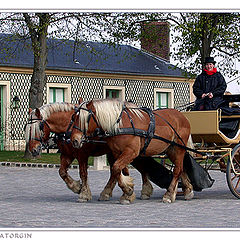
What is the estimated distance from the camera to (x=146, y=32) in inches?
1001

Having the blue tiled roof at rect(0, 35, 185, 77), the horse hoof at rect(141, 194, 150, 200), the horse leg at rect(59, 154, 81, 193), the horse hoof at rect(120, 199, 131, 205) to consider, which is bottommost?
the horse hoof at rect(141, 194, 150, 200)

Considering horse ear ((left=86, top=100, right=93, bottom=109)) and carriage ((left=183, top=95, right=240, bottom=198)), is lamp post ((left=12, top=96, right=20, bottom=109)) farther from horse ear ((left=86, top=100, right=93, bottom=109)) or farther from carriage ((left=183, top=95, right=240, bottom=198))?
horse ear ((left=86, top=100, right=93, bottom=109))

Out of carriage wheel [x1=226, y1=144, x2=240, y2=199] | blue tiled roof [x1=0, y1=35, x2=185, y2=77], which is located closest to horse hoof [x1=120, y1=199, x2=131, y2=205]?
carriage wheel [x1=226, y1=144, x2=240, y2=199]

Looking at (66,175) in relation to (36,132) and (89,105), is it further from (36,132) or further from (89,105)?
(89,105)

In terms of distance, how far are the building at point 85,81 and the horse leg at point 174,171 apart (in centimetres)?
1763

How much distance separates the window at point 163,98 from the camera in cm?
3769

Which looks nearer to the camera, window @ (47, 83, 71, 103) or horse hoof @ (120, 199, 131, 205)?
horse hoof @ (120, 199, 131, 205)

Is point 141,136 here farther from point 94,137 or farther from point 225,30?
point 225,30

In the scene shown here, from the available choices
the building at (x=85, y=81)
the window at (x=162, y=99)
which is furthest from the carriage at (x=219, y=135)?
the window at (x=162, y=99)

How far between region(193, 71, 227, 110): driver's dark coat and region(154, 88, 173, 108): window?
82.5ft

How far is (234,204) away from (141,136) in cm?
183

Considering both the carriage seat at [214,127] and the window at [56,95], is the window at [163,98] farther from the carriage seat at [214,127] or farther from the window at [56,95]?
the carriage seat at [214,127]

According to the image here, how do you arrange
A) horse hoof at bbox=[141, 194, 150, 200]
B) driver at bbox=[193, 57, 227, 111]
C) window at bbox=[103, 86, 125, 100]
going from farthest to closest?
window at bbox=[103, 86, 125, 100], driver at bbox=[193, 57, 227, 111], horse hoof at bbox=[141, 194, 150, 200]

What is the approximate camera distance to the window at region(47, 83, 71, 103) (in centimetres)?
3369
